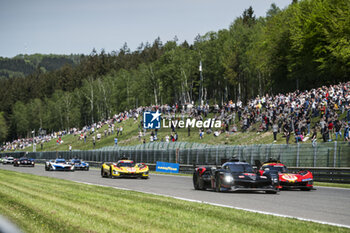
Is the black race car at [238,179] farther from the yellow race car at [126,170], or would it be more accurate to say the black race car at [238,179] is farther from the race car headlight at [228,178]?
the yellow race car at [126,170]

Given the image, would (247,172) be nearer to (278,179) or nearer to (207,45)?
(278,179)

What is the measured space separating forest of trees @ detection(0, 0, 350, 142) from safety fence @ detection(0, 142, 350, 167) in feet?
80.1

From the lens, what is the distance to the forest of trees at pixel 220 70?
65.2m

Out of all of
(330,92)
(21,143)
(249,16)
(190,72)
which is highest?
(249,16)

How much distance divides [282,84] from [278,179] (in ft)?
203

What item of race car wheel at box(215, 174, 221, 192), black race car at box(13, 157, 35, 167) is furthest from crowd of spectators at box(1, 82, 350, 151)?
black race car at box(13, 157, 35, 167)

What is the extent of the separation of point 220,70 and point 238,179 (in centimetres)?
8633

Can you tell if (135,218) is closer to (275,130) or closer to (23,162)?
(275,130)

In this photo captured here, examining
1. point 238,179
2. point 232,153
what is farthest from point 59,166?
point 238,179

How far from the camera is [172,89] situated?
120 m

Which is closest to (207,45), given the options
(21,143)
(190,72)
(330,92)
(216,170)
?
(190,72)

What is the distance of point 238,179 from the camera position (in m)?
17.8

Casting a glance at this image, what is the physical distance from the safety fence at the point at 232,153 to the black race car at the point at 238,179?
3.10 ft

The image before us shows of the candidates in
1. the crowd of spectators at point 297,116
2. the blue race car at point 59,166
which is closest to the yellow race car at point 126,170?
the crowd of spectators at point 297,116
